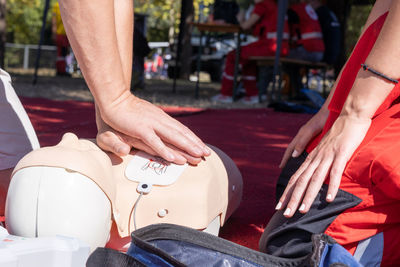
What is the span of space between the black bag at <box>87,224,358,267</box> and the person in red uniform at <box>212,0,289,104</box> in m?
5.32

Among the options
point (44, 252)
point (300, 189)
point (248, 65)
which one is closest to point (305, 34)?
point (248, 65)

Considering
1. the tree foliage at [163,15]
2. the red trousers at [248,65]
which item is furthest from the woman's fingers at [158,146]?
the tree foliage at [163,15]

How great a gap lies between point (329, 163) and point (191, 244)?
0.34 m

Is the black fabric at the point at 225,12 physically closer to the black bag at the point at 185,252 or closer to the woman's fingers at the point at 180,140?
the woman's fingers at the point at 180,140

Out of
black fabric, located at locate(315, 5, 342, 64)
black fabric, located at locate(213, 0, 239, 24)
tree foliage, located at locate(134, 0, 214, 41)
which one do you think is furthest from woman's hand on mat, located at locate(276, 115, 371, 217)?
tree foliage, located at locate(134, 0, 214, 41)

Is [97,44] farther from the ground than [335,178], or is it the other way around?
[97,44]

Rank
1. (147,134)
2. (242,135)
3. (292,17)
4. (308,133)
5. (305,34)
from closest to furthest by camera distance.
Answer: (147,134) → (308,133) → (242,135) → (305,34) → (292,17)

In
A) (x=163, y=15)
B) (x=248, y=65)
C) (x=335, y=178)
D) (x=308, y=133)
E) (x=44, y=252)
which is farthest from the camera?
(x=163, y=15)

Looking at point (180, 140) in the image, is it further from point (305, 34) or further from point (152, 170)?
point (305, 34)

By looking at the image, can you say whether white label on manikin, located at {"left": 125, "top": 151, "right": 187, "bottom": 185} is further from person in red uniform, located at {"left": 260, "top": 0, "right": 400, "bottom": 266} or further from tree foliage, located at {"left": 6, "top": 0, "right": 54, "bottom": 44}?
tree foliage, located at {"left": 6, "top": 0, "right": 54, "bottom": 44}

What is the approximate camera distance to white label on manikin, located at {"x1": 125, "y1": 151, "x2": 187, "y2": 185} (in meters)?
1.24

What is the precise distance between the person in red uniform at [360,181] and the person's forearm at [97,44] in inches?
18.5

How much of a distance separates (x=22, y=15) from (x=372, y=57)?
2624cm

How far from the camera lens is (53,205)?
3.36ft
